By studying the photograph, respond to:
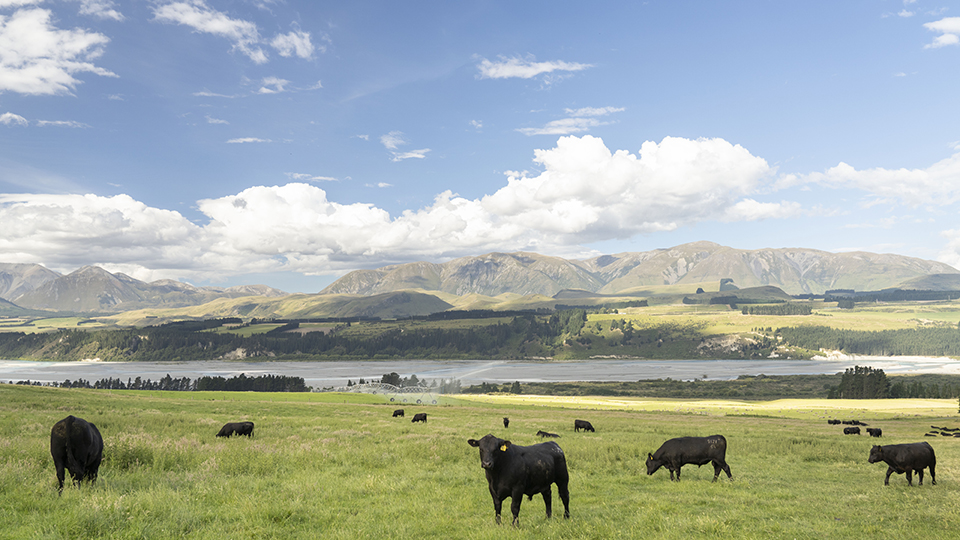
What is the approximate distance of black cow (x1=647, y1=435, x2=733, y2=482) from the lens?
17.0 metres

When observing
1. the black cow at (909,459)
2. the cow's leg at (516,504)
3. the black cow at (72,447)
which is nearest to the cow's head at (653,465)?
the black cow at (909,459)

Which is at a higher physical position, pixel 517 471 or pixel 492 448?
pixel 492 448

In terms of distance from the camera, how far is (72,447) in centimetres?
1141

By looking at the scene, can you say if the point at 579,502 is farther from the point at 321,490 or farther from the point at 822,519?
the point at 321,490

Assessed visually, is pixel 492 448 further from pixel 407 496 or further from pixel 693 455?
pixel 693 455

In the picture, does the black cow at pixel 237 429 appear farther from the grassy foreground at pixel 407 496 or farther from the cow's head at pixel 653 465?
the cow's head at pixel 653 465

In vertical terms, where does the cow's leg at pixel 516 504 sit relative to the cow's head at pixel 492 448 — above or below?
below

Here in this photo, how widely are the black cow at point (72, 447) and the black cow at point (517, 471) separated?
9263mm

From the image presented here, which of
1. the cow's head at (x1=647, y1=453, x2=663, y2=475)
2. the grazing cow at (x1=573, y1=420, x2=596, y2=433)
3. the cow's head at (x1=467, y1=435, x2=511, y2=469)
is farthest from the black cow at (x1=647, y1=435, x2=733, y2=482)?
the grazing cow at (x1=573, y1=420, x2=596, y2=433)

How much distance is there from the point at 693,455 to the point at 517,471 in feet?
31.1

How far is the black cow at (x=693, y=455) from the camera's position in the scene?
1702 cm

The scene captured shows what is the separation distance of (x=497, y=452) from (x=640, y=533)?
333 centimetres

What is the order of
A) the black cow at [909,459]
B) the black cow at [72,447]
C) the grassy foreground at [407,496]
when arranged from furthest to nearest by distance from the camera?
1. the black cow at [909,459]
2. the black cow at [72,447]
3. the grassy foreground at [407,496]

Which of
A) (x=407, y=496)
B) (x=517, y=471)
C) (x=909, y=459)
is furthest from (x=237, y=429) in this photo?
(x=909, y=459)
